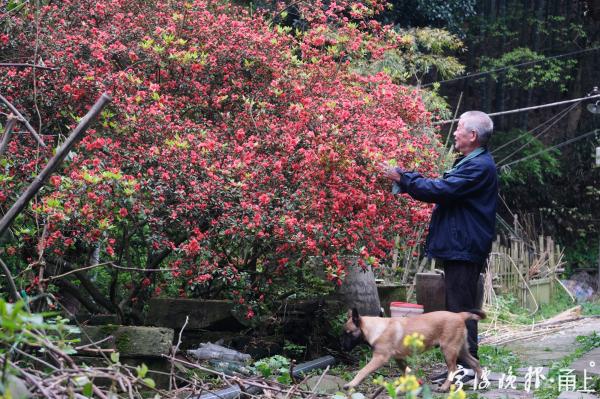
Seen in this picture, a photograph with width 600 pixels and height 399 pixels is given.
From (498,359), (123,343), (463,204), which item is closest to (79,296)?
(123,343)

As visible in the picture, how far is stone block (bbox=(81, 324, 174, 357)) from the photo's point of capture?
534 centimetres

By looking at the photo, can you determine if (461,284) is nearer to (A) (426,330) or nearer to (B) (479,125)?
(A) (426,330)

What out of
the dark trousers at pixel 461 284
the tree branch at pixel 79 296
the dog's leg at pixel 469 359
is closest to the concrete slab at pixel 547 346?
the dog's leg at pixel 469 359

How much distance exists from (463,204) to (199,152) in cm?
189

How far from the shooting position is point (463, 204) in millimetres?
5586

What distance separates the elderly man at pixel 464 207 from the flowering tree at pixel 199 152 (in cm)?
62

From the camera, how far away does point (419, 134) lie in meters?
8.08

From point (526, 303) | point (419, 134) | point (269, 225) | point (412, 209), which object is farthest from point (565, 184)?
point (269, 225)

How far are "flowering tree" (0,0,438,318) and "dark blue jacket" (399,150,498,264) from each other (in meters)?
0.64

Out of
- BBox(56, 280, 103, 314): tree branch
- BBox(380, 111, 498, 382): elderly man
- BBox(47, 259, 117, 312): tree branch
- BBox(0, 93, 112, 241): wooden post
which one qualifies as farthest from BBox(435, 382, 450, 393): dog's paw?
Result: BBox(0, 93, 112, 241): wooden post

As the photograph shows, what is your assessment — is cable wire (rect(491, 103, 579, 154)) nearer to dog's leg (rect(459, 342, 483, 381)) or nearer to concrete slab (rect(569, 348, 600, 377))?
concrete slab (rect(569, 348, 600, 377))

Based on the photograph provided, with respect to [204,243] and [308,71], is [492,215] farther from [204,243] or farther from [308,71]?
[308,71]

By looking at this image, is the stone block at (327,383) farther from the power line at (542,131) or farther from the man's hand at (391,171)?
the power line at (542,131)

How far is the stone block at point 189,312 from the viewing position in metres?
6.49
